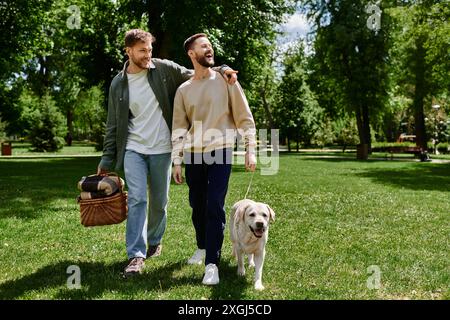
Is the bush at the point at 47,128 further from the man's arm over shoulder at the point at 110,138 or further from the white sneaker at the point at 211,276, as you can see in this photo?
the white sneaker at the point at 211,276

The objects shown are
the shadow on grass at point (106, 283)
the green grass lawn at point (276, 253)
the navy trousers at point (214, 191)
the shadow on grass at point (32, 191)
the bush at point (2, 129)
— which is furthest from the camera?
the bush at point (2, 129)

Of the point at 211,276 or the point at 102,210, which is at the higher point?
the point at 102,210

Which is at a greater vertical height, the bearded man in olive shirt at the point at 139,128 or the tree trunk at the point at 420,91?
the tree trunk at the point at 420,91

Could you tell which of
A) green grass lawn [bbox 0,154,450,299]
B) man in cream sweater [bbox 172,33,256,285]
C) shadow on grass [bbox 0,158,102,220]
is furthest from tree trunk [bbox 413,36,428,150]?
man in cream sweater [bbox 172,33,256,285]

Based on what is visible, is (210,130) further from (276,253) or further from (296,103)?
(296,103)

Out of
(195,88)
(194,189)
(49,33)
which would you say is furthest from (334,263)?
(49,33)

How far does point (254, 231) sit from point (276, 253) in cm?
168

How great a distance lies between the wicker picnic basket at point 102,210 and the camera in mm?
5340

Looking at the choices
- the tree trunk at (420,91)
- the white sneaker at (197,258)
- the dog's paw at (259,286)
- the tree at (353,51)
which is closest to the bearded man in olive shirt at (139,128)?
the white sneaker at (197,258)

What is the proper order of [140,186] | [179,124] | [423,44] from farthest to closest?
[423,44]
[140,186]
[179,124]

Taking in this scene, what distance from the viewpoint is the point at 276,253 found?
6.54m

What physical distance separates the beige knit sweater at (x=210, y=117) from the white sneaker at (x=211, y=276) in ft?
3.75

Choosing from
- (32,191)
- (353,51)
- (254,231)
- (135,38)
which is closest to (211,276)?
(254,231)

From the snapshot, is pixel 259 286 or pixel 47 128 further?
pixel 47 128
